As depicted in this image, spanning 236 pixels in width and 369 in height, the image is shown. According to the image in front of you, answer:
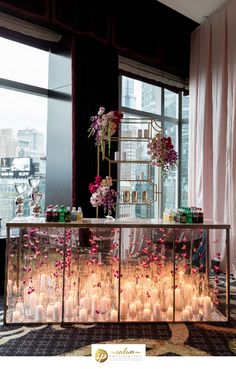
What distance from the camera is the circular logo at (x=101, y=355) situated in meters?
0.75

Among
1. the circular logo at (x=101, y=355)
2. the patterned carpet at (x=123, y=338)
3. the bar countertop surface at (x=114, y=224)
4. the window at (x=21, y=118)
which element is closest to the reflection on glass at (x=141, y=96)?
the window at (x=21, y=118)

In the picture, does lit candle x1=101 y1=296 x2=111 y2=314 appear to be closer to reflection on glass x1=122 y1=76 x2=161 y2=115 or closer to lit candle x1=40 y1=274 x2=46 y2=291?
lit candle x1=40 y1=274 x2=46 y2=291

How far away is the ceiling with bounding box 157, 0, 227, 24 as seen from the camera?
172 inches

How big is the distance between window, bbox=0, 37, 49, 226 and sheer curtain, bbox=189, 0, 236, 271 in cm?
214

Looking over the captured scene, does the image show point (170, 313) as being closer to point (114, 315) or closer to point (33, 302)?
point (114, 315)

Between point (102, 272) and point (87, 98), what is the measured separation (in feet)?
7.87

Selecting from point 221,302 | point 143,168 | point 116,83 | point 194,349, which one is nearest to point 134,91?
point 116,83

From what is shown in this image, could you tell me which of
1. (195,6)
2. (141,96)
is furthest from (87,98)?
(195,6)

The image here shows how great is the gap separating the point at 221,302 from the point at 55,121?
113 inches

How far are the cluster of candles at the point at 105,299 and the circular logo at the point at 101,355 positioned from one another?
6.28 ft

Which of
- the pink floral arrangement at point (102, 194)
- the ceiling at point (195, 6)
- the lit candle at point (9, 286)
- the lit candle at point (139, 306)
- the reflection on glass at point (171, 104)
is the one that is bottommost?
the lit candle at point (139, 306)

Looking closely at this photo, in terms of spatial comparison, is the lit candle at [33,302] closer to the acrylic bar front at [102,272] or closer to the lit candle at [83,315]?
the acrylic bar front at [102,272]

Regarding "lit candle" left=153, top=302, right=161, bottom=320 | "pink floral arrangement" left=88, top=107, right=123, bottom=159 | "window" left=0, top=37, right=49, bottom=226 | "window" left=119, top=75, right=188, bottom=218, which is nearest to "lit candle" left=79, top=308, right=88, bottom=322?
"lit candle" left=153, top=302, right=161, bottom=320

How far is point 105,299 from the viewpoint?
268 centimetres
